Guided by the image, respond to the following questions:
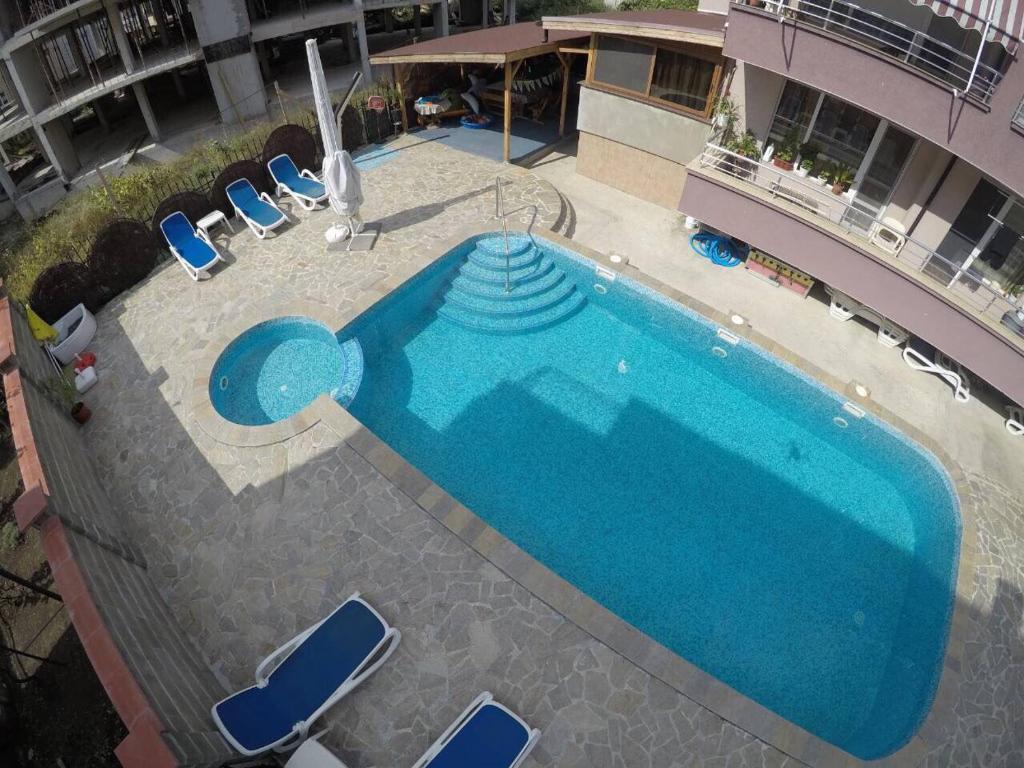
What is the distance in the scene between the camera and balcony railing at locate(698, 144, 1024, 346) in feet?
34.2

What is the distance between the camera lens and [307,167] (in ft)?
59.5

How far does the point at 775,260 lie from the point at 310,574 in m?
13.3

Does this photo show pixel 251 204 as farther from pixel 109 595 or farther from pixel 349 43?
pixel 349 43

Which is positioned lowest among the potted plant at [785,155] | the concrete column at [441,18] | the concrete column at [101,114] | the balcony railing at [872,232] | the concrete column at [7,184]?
the concrete column at [7,184]

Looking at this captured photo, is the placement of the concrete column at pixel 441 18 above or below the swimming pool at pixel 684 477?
above

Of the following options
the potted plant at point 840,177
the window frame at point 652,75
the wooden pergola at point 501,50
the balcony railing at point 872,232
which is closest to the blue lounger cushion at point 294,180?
the wooden pergola at point 501,50

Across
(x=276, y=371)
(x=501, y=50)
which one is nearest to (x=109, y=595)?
(x=276, y=371)

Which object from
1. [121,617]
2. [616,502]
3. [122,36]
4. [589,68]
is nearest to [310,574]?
[121,617]

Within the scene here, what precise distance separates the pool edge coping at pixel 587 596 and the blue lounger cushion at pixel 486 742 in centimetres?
173

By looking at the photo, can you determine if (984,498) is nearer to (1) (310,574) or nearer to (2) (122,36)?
(1) (310,574)

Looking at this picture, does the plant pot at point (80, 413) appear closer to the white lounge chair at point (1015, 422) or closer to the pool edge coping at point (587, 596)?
the pool edge coping at point (587, 596)

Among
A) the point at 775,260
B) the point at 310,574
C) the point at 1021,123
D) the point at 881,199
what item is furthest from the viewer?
the point at 775,260

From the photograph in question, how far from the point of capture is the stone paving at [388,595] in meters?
7.57

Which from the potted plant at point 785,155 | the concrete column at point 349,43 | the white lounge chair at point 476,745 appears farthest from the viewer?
the concrete column at point 349,43
